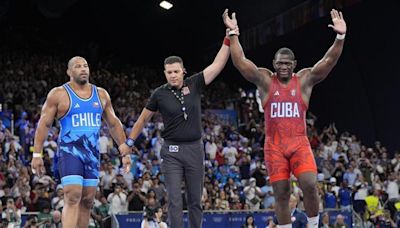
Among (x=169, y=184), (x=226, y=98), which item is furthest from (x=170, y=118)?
(x=226, y=98)

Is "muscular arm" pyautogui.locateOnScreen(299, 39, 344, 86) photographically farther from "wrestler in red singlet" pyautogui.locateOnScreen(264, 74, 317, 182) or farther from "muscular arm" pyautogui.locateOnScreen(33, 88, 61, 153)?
"muscular arm" pyautogui.locateOnScreen(33, 88, 61, 153)

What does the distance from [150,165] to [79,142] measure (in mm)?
11305

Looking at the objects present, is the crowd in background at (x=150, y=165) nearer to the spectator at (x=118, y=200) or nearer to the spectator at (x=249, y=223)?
the spectator at (x=118, y=200)

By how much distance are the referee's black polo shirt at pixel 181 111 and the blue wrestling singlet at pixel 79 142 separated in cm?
80

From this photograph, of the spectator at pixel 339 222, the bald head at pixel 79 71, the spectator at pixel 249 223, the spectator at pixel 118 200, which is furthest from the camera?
the spectator at pixel 339 222

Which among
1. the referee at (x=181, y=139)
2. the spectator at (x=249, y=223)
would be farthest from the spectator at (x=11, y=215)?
the referee at (x=181, y=139)

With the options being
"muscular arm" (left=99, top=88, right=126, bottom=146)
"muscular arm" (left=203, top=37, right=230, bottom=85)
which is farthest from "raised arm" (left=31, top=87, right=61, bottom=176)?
"muscular arm" (left=203, top=37, right=230, bottom=85)

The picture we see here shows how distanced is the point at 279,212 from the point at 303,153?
72 cm

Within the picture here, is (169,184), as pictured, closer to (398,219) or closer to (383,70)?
(398,219)

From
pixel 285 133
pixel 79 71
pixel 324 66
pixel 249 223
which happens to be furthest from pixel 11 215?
pixel 324 66

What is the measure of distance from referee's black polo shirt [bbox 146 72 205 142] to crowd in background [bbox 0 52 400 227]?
7459 mm

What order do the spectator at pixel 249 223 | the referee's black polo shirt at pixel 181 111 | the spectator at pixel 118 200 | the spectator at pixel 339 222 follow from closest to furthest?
the referee's black polo shirt at pixel 181 111
the spectator at pixel 249 223
the spectator at pixel 118 200
the spectator at pixel 339 222

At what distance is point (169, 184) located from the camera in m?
8.75

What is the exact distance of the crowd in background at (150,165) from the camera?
58.1 feet
